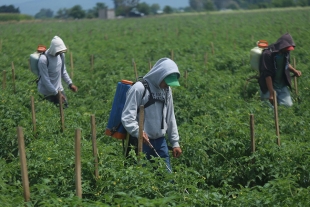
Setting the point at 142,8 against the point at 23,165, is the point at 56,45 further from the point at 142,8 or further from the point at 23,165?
the point at 142,8

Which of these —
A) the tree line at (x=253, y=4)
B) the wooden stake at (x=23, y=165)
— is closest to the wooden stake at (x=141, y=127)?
the wooden stake at (x=23, y=165)

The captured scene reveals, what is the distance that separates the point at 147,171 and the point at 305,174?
222 centimetres

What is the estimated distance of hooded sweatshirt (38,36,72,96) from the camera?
10594 mm

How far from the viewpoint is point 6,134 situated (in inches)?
349

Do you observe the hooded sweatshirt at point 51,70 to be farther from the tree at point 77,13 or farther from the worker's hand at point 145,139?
the tree at point 77,13

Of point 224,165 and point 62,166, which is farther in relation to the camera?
point 224,165

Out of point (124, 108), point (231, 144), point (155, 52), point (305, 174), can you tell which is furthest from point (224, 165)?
point (155, 52)

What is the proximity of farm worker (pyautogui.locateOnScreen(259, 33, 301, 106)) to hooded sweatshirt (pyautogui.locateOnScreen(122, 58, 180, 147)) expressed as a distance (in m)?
4.32

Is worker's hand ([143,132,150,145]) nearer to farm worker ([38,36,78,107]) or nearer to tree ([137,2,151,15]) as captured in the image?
farm worker ([38,36,78,107])

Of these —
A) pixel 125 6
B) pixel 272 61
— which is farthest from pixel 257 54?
pixel 125 6

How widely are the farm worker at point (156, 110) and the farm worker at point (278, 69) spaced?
424 centimetres

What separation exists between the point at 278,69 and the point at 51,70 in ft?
13.3

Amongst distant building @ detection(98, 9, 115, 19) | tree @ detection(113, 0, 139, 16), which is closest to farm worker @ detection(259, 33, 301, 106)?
distant building @ detection(98, 9, 115, 19)

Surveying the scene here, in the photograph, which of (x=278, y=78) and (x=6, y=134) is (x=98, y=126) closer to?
(x=6, y=134)
